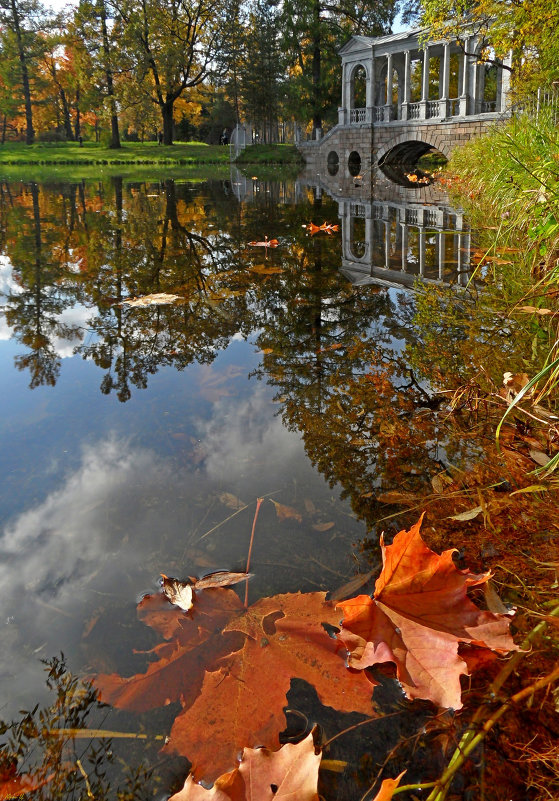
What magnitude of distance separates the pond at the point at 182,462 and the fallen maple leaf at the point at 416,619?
6 centimetres

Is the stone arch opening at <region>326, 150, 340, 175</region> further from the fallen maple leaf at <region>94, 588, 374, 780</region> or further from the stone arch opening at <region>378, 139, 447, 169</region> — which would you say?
the fallen maple leaf at <region>94, 588, 374, 780</region>

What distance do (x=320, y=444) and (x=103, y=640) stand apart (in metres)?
1.00

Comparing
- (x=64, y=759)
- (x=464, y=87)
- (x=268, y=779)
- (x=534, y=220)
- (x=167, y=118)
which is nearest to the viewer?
(x=268, y=779)

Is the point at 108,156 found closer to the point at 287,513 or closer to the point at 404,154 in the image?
the point at 404,154

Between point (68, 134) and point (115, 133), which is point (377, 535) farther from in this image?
point (68, 134)

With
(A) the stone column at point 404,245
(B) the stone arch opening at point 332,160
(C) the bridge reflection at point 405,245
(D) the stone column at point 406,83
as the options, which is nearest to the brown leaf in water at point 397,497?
(C) the bridge reflection at point 405,245

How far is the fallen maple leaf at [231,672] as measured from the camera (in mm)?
959

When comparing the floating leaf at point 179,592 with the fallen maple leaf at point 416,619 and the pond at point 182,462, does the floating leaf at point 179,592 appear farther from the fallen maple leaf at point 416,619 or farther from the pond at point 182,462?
the fallen maple leaf at point 416,619

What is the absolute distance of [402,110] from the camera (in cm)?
2806

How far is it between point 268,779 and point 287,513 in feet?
2.64

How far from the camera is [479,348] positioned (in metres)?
2.77

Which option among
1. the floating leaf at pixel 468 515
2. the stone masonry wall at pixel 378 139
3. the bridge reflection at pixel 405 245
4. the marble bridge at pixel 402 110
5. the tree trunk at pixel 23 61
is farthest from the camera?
the tree trunk at pixel 23 61

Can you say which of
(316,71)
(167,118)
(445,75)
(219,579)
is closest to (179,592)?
(219,579)

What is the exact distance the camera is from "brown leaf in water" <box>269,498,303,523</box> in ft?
5.09
